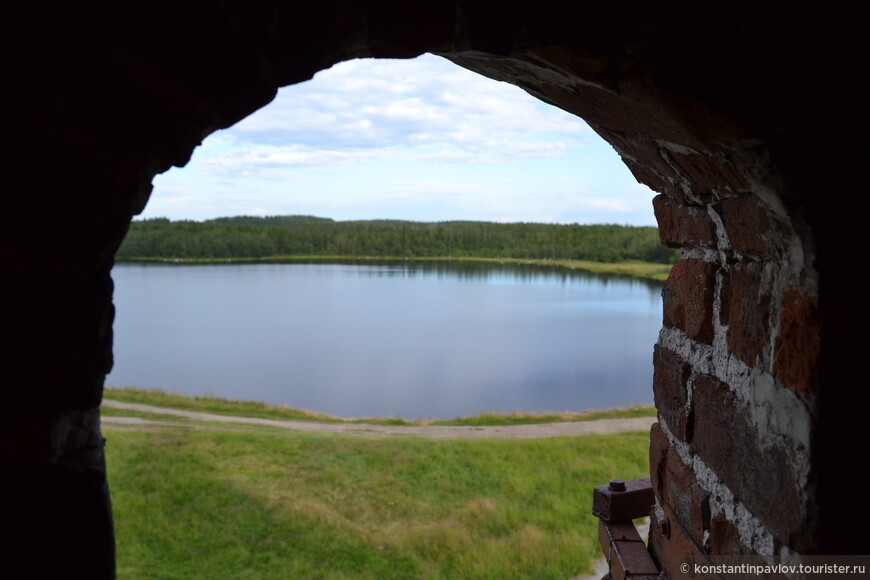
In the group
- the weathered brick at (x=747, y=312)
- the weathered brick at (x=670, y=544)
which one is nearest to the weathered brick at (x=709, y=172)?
the weathered brick at (x=747, y=312)

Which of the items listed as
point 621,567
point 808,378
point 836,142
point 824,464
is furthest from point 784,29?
point 621,567

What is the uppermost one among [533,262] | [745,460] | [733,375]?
[733,375]

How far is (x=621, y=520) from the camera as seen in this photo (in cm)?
199

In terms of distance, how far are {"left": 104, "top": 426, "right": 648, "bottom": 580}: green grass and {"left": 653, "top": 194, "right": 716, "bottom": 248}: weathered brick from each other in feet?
18.7

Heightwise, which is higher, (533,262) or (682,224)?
(682,224)

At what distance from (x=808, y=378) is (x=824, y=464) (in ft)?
0.42

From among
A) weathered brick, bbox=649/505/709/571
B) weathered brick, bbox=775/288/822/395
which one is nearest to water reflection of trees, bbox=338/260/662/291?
weathered brick, bbox=649/505/709/571

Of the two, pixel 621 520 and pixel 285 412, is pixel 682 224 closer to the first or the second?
pixel 621 520

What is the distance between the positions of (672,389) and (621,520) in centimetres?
67

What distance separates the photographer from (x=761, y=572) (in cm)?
109

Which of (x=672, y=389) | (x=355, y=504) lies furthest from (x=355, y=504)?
(x=672, y=389)

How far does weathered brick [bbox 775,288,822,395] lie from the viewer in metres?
0.96

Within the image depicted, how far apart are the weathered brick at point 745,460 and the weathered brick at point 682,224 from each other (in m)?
0.31

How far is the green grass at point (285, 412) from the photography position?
1537 cm
